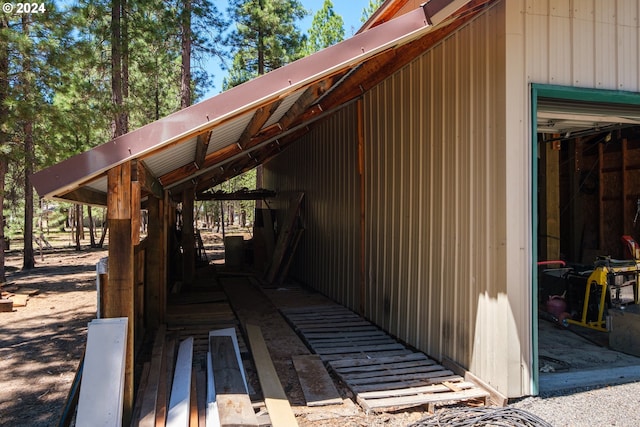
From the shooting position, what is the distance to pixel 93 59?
8.78 meters

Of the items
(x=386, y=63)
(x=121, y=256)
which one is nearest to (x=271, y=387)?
(x=121, y=256)

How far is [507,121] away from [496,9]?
3.24 feet

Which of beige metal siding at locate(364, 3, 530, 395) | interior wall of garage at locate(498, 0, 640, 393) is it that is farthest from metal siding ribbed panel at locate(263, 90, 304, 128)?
interior wall of garage at locate(498, 0, 640, 393)

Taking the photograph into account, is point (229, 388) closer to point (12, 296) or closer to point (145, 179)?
point (145, 179)

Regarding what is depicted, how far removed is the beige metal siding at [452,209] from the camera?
3723 millimetres

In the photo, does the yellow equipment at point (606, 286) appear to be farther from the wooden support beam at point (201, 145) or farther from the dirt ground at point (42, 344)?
the dirt ground at point (42, 344)

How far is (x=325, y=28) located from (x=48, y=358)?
2226 cm

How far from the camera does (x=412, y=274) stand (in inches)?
202

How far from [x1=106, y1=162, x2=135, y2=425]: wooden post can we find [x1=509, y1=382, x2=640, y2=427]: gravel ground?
3005 millimetres

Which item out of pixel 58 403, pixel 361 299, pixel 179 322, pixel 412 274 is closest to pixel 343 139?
pixel 361 299

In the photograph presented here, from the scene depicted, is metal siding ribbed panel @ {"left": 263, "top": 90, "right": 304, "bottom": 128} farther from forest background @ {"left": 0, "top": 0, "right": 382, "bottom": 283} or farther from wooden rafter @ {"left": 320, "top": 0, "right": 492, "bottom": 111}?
forest background @ {"left": 0, "top": 0, "right": 382, "bottom": 283}

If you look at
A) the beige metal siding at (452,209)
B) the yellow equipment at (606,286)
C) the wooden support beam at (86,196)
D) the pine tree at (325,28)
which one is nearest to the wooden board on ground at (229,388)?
the wooden support beam at (86,196)

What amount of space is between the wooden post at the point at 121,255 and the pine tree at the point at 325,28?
2218 centimetres

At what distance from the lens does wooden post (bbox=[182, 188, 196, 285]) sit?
34.0ft
